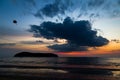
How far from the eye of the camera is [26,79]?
30453 mm

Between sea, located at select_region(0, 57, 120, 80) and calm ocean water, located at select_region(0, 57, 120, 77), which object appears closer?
sea, located at select_region(0, 57, 120, 80)

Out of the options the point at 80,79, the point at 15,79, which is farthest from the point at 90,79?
the point at 15,79

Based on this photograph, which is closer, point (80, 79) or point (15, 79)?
point (15, 79)

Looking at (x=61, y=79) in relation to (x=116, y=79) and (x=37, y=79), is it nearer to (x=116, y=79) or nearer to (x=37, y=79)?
(x=37, y=79)

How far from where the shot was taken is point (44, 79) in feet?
102

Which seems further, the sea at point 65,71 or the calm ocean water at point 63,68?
the calm ocean water at point 63,68

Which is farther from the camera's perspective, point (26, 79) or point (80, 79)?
point (80, 79)

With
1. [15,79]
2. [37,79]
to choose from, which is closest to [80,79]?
[37,79]

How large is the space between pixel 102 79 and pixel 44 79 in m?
9.59

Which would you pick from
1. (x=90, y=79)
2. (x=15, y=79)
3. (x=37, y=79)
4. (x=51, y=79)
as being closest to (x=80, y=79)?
(x=90, y=79)

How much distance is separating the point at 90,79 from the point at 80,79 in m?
1.72

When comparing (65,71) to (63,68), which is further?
(63,68)

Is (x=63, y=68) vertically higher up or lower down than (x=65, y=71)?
higher up

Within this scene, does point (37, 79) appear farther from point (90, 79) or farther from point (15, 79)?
point (90, 79)
